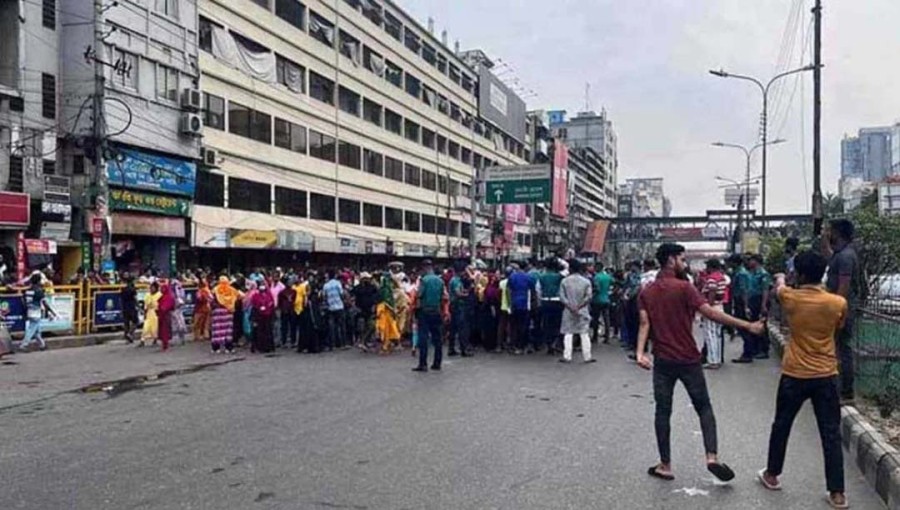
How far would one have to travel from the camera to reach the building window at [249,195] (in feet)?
119

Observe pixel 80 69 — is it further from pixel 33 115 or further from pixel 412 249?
pixel 412 249

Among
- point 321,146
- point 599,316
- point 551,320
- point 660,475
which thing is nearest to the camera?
point 660,475

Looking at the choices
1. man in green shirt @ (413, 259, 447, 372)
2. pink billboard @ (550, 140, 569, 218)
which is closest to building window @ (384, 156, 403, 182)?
pink billboard @ (550, 140, 569, 218)

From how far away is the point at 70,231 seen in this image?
1073 inches

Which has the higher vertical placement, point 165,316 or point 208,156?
point 208,156

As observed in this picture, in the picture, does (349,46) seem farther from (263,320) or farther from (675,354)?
(675,354)

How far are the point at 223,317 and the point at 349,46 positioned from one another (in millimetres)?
35133

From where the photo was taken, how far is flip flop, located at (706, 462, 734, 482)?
6238mm

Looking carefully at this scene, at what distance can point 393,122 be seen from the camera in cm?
5609

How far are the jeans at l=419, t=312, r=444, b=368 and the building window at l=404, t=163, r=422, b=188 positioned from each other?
45.2 meters

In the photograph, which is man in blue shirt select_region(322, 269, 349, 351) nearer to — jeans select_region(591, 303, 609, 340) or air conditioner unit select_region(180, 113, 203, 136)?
jeans select_region(591, 303, 609, 340)

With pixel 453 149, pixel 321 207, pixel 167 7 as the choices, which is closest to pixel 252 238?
pixel 321 207

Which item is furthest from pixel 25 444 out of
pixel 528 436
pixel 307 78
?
pixel 307 78

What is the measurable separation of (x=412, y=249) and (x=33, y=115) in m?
33.3
